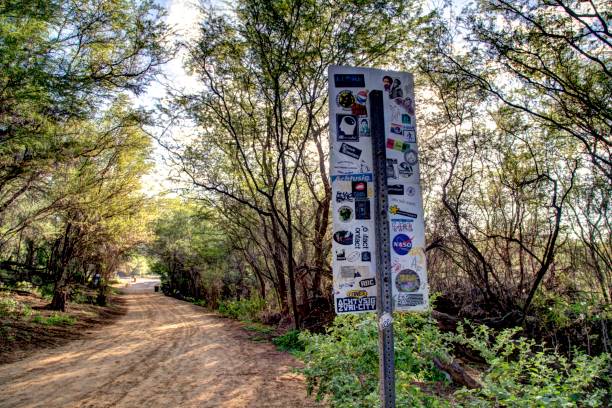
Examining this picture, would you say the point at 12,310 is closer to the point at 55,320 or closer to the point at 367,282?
the point at 55,320

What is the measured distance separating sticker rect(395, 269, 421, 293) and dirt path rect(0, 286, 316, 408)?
3.78 m

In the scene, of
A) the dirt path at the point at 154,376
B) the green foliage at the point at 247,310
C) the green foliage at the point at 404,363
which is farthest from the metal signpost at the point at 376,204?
the green foliage at the point at 247,310

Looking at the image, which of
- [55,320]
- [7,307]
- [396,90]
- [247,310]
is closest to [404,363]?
[396,90]

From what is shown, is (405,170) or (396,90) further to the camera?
(396,90)

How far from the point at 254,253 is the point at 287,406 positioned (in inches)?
590

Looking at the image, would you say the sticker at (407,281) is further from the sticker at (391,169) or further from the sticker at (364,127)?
the sticker at (364,127)

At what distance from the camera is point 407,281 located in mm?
2139

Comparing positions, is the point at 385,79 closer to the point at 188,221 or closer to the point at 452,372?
the point at 452,372

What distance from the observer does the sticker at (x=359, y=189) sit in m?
2.18

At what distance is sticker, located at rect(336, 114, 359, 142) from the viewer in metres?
2.23

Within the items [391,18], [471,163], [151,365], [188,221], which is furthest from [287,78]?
[188,221]

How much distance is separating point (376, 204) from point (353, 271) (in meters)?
0.43

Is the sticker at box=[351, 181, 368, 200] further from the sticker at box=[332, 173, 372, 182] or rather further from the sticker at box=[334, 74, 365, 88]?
the sticker at box=[334, 74, 365, 88]

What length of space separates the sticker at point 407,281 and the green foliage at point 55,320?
1338 centimetres
